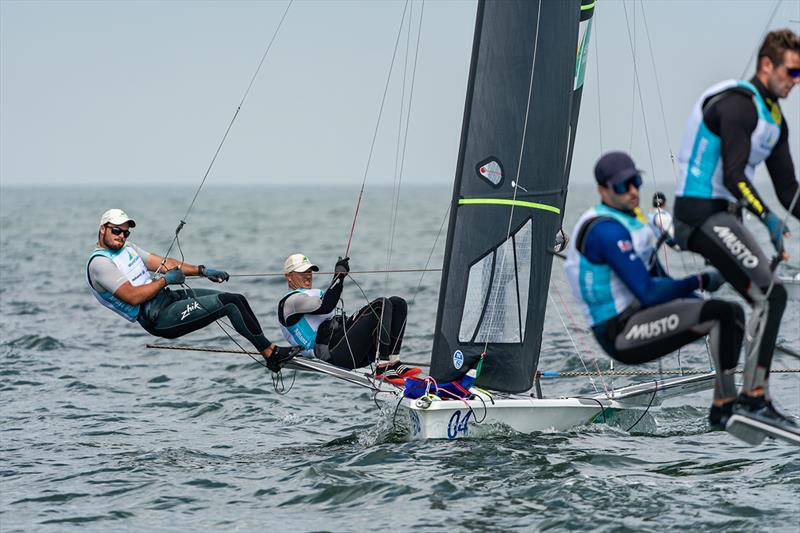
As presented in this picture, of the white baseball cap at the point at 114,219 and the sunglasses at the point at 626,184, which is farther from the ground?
the sunglasses at the point at 626,184

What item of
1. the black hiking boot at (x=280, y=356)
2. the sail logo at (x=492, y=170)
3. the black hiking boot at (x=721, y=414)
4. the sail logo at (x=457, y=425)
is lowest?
the sail logo at (x=457, y=425)

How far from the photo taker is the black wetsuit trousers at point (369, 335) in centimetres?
963

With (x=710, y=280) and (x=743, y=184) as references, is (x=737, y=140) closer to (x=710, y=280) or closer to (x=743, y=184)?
(x=743, y=184)

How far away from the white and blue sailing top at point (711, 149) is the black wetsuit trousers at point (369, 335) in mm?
3894

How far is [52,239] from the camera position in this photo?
4312cm

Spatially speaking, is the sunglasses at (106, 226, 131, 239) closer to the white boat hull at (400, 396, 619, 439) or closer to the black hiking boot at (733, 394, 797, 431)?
the white boat hull at (400, 396, 619, 439)

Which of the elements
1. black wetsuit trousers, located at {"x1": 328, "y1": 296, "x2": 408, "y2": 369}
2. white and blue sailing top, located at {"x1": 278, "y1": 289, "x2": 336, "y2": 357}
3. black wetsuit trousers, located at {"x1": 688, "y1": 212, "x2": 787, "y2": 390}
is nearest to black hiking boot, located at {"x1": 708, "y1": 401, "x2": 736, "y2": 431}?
black wetsuit trousers, located at {"x1": 688, "y1": 212, "x2": 787, "y2": 390}

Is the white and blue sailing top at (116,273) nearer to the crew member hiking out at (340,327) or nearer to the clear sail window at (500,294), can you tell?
the crew member hiking out at (340,327)

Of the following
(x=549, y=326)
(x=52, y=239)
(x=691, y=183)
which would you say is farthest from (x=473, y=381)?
(x=52, y=239)

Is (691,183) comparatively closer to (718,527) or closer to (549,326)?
(718,527)

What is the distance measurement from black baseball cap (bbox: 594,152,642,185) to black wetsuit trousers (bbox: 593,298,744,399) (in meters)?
0.69

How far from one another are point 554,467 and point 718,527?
5.41 feet

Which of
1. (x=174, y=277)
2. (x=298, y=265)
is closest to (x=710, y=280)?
(x=298, y=265)

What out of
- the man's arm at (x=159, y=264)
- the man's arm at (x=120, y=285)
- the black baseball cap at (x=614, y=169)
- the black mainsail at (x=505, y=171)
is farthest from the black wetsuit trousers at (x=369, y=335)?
the black baseball cap at (x=614, y=169)
